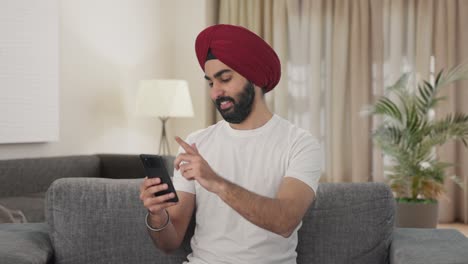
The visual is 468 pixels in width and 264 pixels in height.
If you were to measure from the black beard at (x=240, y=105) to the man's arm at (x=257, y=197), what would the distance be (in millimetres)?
236

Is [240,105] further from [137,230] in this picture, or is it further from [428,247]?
[428,247]

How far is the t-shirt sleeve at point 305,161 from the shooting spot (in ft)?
6.61

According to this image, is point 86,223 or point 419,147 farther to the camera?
point 419,147

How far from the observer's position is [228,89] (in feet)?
6.86

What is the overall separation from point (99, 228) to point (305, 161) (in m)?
0.64

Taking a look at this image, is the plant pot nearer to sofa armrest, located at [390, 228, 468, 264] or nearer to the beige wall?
the beige wall

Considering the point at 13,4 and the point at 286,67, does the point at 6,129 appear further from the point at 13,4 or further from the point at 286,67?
the point at 286,67

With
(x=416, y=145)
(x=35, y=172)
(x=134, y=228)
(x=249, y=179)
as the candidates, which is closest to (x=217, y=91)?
(x=249, y=179)

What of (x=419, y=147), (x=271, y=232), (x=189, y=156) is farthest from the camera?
(x=419, y=147)

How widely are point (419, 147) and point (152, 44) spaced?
2595 mm

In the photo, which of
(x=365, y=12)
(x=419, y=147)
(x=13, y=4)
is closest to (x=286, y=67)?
(x=365, y=12)

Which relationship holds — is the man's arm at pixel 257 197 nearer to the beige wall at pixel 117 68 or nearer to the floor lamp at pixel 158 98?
the beige wall at pixel 117 68

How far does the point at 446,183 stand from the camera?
6867 millimetres

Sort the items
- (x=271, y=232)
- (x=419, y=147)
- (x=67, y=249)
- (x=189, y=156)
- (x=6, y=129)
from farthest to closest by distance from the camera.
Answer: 1. (x=419, y=147)
2. (x=6, y=129)
3. (x=67, y=249)
4. (x=271, y=232)
5. (x=189, y=156)
